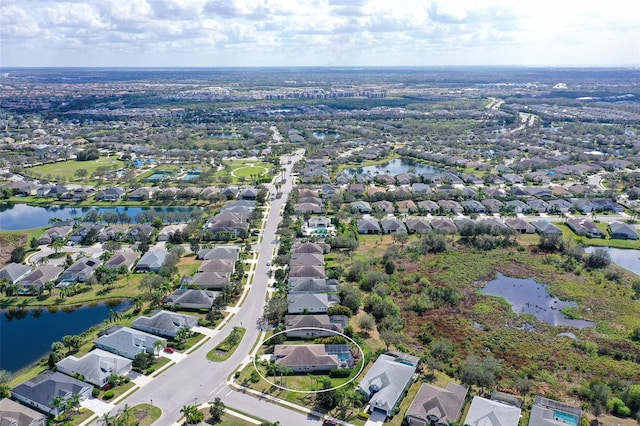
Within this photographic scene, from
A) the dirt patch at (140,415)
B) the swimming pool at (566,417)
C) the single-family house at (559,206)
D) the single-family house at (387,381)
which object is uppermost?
the single-family house at (559,206)

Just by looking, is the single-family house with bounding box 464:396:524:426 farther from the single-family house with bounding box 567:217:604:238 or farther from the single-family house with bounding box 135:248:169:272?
the single-family house with bounding box 567:217:604:238

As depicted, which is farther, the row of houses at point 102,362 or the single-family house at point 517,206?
the single-family house at point 517,206

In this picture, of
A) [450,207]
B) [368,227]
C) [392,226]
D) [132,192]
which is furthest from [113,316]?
[450,207]

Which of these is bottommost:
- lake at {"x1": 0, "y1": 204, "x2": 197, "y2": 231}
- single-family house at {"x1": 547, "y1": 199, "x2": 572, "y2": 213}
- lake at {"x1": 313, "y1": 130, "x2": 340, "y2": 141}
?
lake at {"x1": 0, "y1": 204, "x2": 197, "y2": 231}

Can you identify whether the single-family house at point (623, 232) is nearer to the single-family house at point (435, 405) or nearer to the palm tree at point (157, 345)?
the single-family house at point (435, 405)

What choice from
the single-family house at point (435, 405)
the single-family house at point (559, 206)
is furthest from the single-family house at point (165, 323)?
the single-family house at point (559, 206)

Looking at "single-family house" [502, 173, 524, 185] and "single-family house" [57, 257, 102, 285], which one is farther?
"single-family house" [502, 173, 524, 185]

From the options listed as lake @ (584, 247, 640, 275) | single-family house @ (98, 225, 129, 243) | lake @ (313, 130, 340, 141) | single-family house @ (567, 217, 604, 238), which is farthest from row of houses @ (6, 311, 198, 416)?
lake @ (313, 130, 340, 141)
